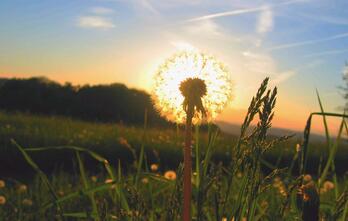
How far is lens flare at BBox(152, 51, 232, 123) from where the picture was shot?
1599 mm

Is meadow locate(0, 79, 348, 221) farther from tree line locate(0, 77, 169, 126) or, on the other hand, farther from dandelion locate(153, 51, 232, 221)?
tree line locate(0, 77, 169, 126)

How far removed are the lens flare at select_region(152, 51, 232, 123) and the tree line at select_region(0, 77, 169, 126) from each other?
19.2 metres

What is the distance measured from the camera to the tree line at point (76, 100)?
21688mm

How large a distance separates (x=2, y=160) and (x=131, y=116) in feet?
48.2

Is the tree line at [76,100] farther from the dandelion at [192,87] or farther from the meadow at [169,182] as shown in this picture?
the dandelion at [192,87]

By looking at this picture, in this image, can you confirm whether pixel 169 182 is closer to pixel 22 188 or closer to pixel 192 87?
pixel 192 87

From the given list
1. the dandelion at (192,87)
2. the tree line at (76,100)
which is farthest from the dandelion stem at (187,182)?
the tree line at (76,100)

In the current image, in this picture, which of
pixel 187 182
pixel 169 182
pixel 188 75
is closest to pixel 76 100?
pixel 169 182

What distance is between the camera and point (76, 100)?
22.0 meters

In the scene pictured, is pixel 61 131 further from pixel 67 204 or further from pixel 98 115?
pixel 98 115

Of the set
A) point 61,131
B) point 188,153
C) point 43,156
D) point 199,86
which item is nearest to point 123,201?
point 199,86

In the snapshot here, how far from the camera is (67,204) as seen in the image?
4.06m

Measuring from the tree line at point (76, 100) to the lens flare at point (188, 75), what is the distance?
19187 millimetres

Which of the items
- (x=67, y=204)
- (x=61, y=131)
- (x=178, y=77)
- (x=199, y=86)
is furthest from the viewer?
(x=61, y=131)
